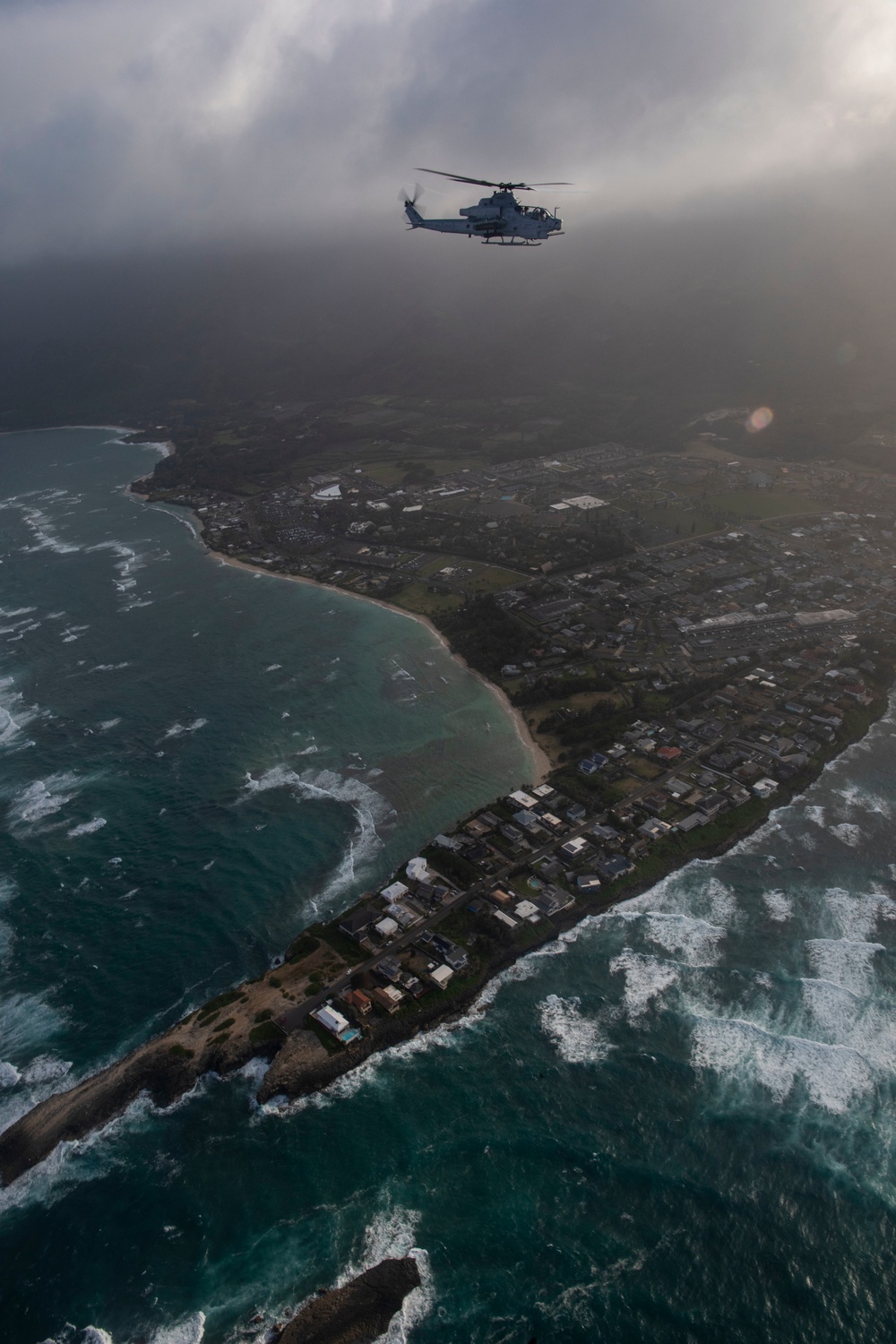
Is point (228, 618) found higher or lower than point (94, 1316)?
higher

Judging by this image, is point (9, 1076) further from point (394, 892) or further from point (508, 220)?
point (508, 220)

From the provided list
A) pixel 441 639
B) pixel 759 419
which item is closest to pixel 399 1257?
pixel 441 639

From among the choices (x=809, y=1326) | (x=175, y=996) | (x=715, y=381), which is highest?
(x=715, y=381)

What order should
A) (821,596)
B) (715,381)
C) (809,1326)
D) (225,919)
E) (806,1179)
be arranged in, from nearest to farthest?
(809,1326) < (806,1179) < (225,919) < (821,596) < (715,381)

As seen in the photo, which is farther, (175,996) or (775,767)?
(775,767)

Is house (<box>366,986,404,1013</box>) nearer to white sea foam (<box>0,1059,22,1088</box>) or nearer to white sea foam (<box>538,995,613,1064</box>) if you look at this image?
white sea foam (<box>538,995,613,1064</box>)

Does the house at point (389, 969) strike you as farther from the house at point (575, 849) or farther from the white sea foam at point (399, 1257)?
the house at point (575, 849)

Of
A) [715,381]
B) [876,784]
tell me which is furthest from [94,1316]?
[715,381]

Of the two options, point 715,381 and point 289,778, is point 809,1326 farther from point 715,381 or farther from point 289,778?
point 715,381
